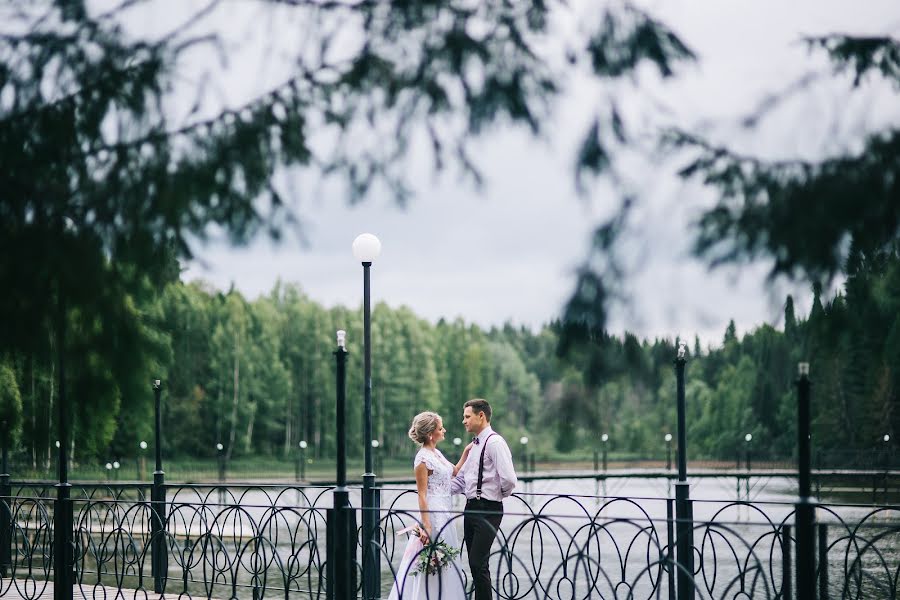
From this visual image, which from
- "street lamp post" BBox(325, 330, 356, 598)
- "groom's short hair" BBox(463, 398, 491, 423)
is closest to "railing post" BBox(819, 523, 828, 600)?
"groom's short hair" BBox(463, 398, 491, 423)

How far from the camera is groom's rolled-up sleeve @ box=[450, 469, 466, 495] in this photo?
7680 millimetres

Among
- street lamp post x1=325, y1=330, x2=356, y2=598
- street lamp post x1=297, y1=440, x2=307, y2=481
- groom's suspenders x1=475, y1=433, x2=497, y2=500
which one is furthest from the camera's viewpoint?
street lamp post x1=297, y1=440, x2=307, y2=481

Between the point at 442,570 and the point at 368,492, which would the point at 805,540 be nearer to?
the point at 442,570

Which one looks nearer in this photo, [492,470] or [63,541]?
[492,470]

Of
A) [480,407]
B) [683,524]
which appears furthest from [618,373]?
[683,524]

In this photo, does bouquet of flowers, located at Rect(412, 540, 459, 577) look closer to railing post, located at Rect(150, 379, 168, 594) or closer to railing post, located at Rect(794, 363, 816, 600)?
railing post, located at Rect(150, 379, 168, 594)

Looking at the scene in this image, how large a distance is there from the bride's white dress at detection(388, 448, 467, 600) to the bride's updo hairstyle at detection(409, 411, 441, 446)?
0.36ft

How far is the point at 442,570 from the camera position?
7.25 meters

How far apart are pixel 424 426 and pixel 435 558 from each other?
927 millimetres

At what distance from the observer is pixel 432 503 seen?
24.6 feet

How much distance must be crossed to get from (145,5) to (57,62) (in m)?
0.46

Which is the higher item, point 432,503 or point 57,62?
point 57,62

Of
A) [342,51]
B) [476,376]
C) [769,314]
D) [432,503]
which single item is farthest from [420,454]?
[476,376]

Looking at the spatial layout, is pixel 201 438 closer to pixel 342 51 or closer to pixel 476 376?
pixel 476 376
